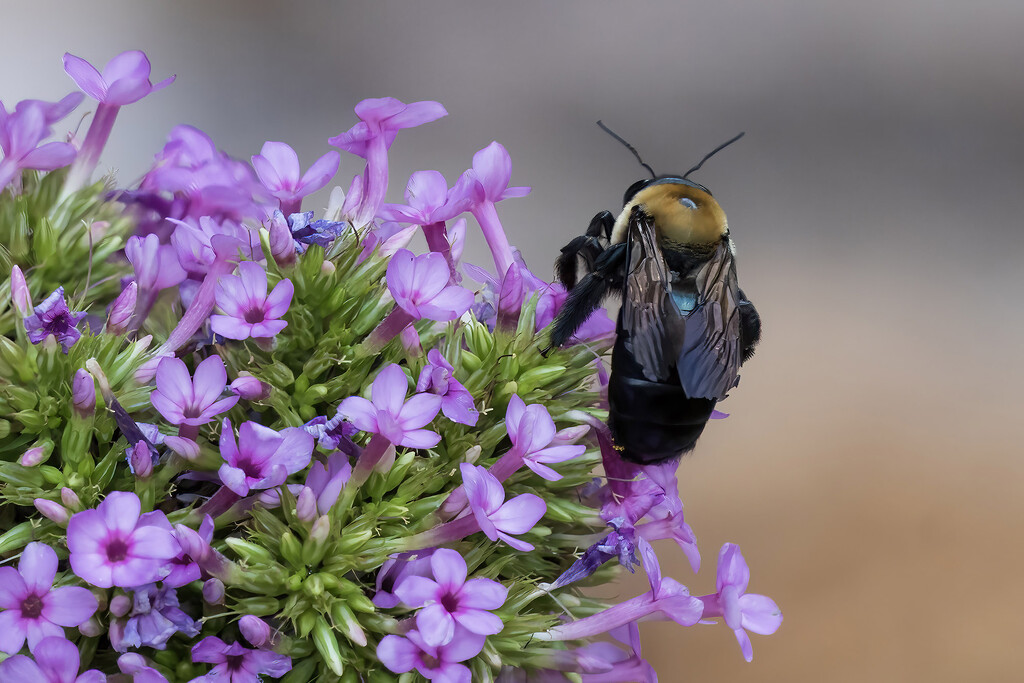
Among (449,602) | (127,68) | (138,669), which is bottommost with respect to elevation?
(138,669)

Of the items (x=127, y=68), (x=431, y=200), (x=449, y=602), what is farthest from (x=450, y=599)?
(x=127, y=68)

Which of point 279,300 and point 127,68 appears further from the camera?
point 127,68

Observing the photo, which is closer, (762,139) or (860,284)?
(860,284)

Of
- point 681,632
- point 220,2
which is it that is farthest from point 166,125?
point 681,632

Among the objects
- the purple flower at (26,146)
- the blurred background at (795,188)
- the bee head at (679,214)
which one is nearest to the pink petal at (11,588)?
the purple flower at (26,146)

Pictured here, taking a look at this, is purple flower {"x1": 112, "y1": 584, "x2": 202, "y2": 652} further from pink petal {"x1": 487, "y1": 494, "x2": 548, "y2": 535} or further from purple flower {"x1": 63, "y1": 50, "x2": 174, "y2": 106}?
Result: purple flower {"x1": 63, "y1": 50, "x2": 174, "y2": 106}

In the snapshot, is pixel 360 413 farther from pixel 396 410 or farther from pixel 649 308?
pixel 649 308

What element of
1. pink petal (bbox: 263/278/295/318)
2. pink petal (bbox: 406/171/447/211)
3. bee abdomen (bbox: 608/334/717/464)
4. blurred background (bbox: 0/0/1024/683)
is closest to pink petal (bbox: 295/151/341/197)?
pink petal (bbox: 406/171/447/211)

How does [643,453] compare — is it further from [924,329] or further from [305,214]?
[924,329]
